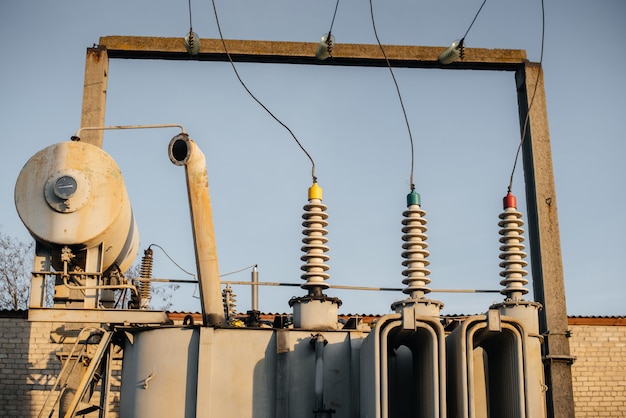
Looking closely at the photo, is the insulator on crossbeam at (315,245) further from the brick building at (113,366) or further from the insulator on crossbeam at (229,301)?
the brick building at (113,366)

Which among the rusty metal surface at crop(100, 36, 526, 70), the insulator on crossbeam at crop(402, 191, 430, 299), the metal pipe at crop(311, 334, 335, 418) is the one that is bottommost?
the metal pipe at crop(311, 334, 335, 418)

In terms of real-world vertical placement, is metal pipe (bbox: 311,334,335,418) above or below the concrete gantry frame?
below

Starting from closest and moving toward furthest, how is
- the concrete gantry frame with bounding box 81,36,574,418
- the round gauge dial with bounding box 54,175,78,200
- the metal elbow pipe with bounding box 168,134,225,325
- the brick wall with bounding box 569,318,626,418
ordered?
the metal elbow pipe with bounding box 168,134,225,325 < the round gauge dial with bounding box 54,175,78,200 < the concrete gantry frame with bounding box 81,36,574,418 < the brick wall with bounding box 569,318,626,418

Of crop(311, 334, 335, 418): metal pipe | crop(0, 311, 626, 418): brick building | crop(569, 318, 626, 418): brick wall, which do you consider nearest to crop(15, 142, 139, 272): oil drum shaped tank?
crop(311, 334, 335, 418): metal pipe

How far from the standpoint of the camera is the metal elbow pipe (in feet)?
32.2

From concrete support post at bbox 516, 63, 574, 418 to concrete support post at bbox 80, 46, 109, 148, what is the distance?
714cm

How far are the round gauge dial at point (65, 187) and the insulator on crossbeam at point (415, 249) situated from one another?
14.6 ft

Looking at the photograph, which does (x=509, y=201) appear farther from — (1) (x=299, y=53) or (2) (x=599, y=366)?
(2) (x=599, y=366)

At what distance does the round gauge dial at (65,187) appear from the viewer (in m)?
11.0

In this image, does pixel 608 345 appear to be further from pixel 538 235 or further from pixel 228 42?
pixel 228 42

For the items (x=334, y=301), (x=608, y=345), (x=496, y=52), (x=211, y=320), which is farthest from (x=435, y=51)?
(x=608, y=345)

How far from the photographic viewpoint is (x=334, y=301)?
33.9 ft

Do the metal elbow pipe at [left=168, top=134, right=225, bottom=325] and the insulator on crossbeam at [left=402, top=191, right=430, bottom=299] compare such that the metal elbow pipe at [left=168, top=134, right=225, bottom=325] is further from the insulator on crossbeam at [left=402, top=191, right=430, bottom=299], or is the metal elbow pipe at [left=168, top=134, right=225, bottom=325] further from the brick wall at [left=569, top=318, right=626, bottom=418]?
the brick wall at [left=569, top=318, right=626, bottom=418]

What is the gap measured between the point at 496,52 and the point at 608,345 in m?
8.16
